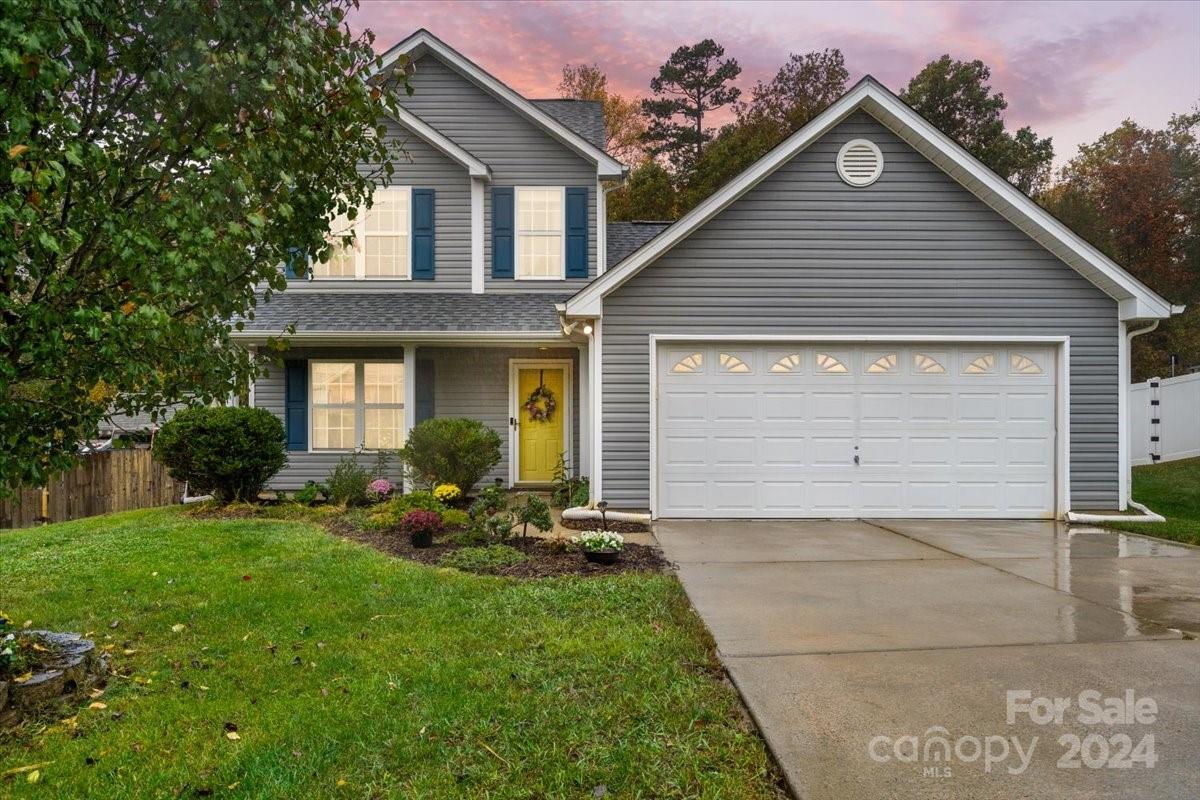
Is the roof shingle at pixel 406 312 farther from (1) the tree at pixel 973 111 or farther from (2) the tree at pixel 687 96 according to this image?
(1) the tree at pixel 973 111

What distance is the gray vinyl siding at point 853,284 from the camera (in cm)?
962

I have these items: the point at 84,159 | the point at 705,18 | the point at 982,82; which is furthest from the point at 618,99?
the point at 84,159

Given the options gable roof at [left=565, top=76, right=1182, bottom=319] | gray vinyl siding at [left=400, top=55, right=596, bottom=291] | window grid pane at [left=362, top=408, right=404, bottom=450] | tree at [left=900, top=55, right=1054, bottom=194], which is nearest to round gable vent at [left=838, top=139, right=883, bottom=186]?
gable roof at [left=565, top=76, right=1182, bottom=319]

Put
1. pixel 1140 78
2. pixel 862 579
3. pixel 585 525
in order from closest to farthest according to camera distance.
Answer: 1. pixel 862 579
2. pixel 585 525
3. pixel 1140 78

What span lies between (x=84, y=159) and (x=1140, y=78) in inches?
1013

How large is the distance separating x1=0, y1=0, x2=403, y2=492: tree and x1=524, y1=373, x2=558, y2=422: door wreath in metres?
8.66

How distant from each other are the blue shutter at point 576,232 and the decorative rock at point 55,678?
381 inches

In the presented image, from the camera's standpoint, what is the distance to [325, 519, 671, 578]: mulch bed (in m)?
6.68

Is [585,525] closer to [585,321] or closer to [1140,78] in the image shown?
[585,321]

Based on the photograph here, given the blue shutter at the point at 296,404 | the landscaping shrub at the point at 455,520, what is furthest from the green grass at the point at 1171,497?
the blue shutter at the point at 296,404

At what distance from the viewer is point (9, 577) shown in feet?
21.6

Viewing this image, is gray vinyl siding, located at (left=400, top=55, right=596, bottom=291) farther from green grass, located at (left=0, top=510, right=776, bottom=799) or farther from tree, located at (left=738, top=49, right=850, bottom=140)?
tree, located at (left=738, top=49, right=850, bottom=140)

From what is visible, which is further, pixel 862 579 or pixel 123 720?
pixel 862 579

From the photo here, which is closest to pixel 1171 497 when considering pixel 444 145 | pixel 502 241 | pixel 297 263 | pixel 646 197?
pixel 502 241
